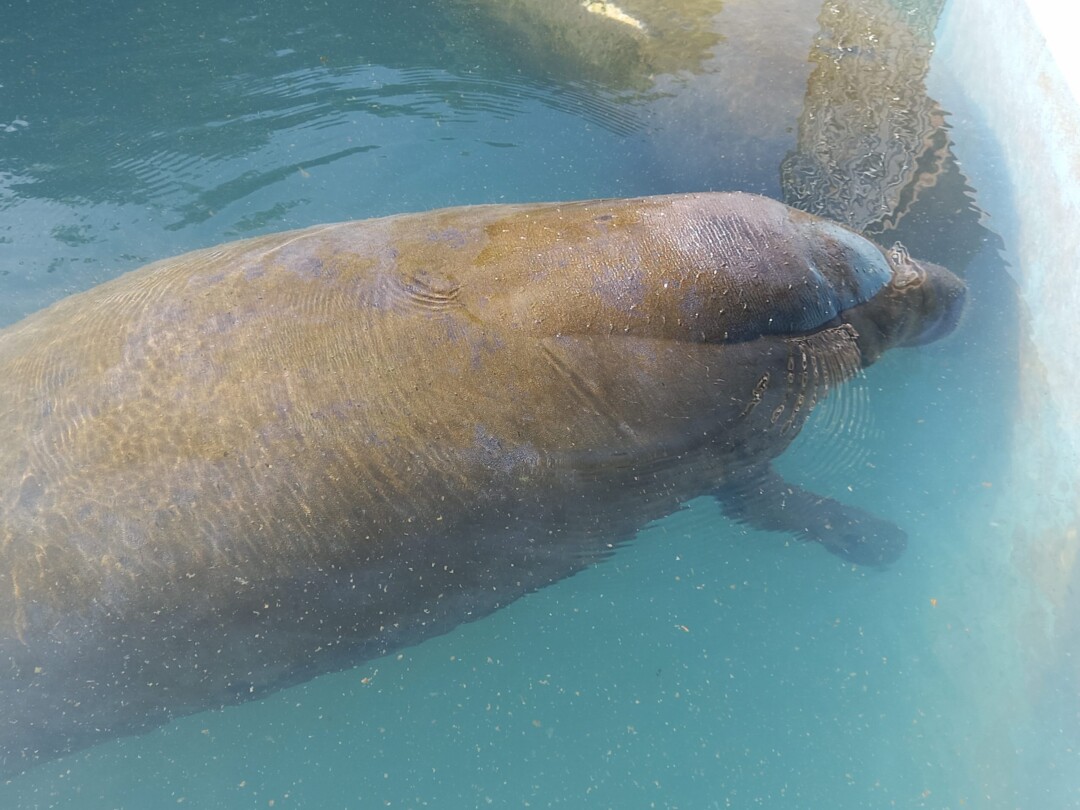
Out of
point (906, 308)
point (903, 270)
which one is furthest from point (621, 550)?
point (903, 270)

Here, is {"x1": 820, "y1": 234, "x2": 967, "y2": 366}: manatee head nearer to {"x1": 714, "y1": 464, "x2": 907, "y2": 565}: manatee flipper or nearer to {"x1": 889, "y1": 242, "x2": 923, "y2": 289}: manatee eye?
{"x1": 889, "y1": 242, "x2": 923, "y2": 289}: manatee eye

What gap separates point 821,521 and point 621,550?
122 cm

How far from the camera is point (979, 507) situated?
480 centimetres

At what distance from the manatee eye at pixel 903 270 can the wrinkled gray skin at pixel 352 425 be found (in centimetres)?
64

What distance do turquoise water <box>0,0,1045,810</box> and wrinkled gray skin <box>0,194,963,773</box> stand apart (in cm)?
64

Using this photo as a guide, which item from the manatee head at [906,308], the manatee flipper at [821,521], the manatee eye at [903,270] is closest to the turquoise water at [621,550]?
the manatee flipper at [821,521]

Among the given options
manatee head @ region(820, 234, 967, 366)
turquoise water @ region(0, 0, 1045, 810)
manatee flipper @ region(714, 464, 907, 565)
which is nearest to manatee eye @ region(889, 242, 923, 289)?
manatee head @ region(820, 234, 967, 366)

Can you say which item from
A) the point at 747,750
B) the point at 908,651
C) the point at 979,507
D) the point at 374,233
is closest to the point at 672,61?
the point at 374,233

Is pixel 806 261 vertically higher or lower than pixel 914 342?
higher

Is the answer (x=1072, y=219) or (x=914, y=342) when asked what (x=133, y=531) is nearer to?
(x=914, y=342)

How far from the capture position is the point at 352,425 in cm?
312

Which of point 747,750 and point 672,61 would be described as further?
point 672,61

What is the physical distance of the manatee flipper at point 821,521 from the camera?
4410 millimetres

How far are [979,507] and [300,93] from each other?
5.72m
